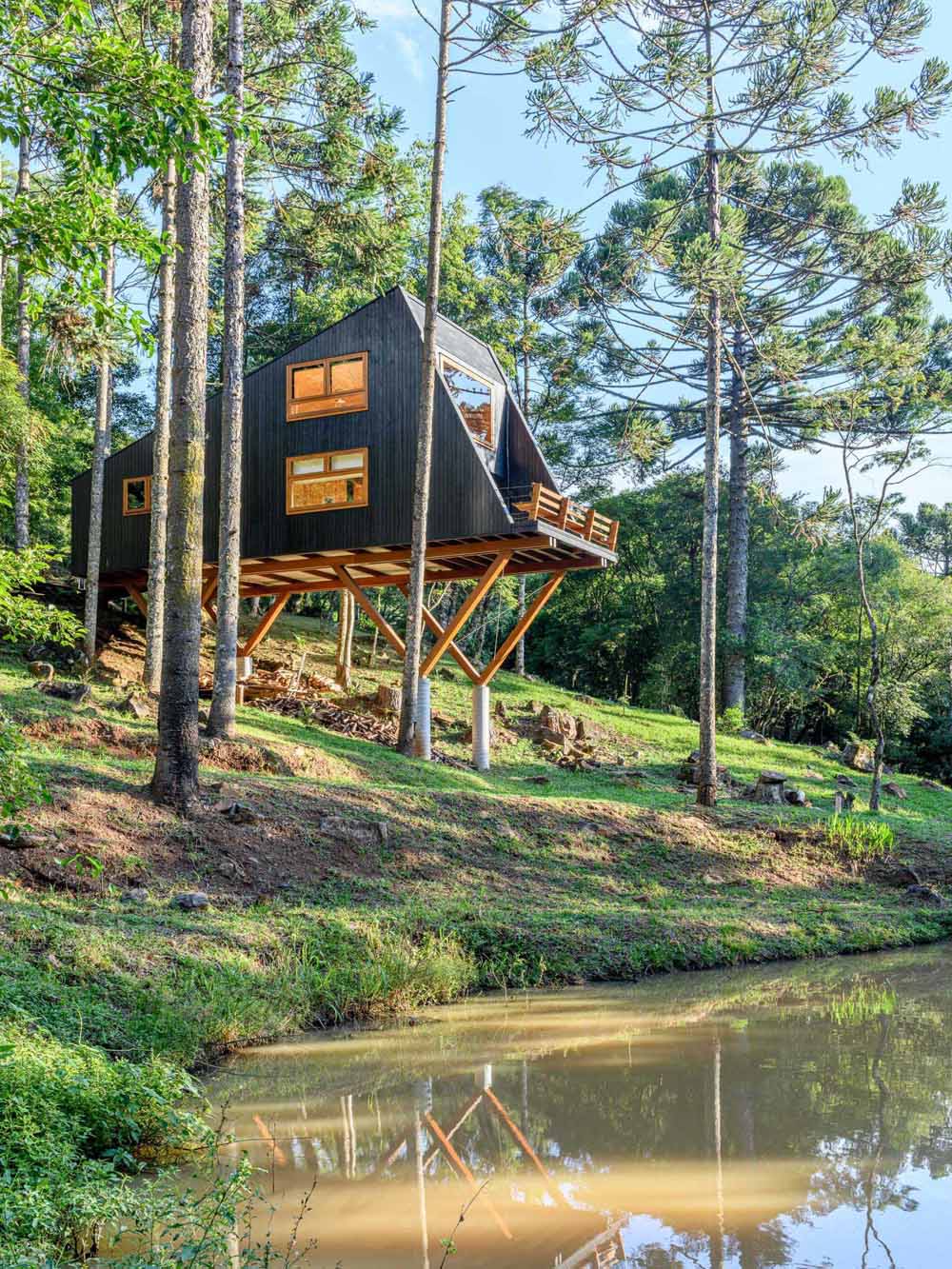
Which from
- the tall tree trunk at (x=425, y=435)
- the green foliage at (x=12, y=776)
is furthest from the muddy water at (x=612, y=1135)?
the tall tree trunk at (x=425, y=435)

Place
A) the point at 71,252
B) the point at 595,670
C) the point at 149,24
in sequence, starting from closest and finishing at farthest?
the point at 71,252 → the point at 149,24 → the point at 595,670

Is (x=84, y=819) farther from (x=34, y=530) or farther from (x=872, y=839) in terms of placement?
(x=34, y=530)

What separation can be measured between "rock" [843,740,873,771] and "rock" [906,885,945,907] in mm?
14769

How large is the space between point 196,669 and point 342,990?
4.00 m

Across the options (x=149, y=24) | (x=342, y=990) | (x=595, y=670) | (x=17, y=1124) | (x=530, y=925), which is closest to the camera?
(x=17, y=1124)

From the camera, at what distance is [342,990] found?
845cm

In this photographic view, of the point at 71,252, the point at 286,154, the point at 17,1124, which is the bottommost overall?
the point at 17,1124

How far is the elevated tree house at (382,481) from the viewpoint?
19.6 m

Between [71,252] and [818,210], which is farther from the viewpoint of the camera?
[818,210]

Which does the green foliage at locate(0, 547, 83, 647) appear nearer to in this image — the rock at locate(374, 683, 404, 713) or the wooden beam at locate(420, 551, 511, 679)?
the wooden beam at locate(420, 551, 511, 679)

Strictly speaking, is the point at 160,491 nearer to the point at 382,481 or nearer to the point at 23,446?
the point at 382,481

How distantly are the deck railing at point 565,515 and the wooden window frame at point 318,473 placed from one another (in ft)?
9.67

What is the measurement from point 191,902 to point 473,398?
14.3 meters

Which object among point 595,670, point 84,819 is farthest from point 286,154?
point 595,670
